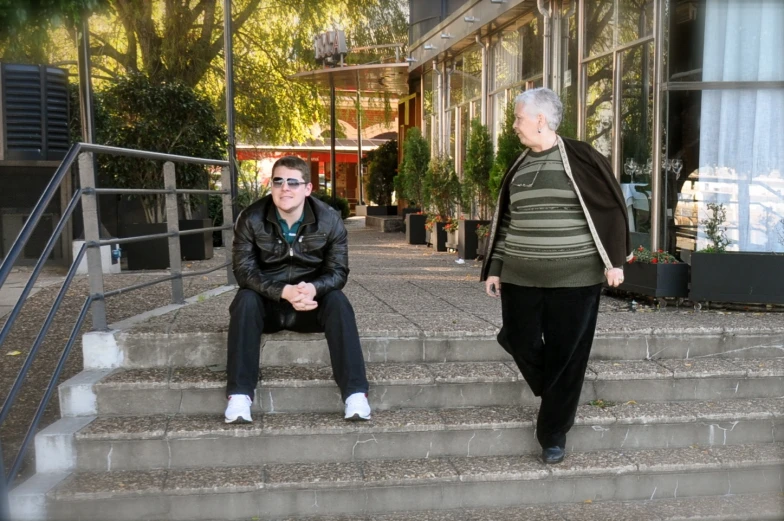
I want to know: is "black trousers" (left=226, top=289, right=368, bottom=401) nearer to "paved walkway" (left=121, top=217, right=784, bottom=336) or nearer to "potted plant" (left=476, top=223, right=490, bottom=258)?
"paved walkway" (left=121, top=217, right=784, bottom=336)

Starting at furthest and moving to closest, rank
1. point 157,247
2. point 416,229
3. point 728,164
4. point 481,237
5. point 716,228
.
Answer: point 416,229 < point 481,237 < point 157,247 < point 728,164 < point 716,228

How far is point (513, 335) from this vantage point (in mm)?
3996

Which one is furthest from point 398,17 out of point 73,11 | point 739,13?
point 73,11

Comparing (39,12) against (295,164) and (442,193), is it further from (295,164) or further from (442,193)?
(442,193)

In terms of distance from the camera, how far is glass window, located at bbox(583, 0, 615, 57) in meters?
8.57

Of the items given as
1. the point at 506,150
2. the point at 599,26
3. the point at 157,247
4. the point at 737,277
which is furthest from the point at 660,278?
the point at 157,247

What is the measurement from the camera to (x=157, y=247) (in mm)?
9164

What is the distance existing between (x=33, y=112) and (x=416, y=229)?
7056 mm

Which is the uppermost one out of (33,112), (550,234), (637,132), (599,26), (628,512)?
(599,26)

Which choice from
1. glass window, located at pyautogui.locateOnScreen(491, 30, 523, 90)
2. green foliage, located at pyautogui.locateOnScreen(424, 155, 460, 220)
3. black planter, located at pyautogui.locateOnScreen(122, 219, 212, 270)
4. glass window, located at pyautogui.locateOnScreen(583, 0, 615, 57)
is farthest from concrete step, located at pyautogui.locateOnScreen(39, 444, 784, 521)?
green foliage, located at pyautogui.locateOnScreen(424, 155, 460, 220)

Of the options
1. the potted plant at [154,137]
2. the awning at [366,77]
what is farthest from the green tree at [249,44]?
the potted plant at [154,137]

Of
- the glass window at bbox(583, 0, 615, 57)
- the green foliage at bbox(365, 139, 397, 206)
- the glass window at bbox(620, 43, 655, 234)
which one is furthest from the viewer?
the green foliage at bbox(365, 139, 397, 206)

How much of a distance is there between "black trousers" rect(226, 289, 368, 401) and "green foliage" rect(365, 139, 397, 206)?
796 inches

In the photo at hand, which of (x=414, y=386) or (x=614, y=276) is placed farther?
(x=414, y=386)
